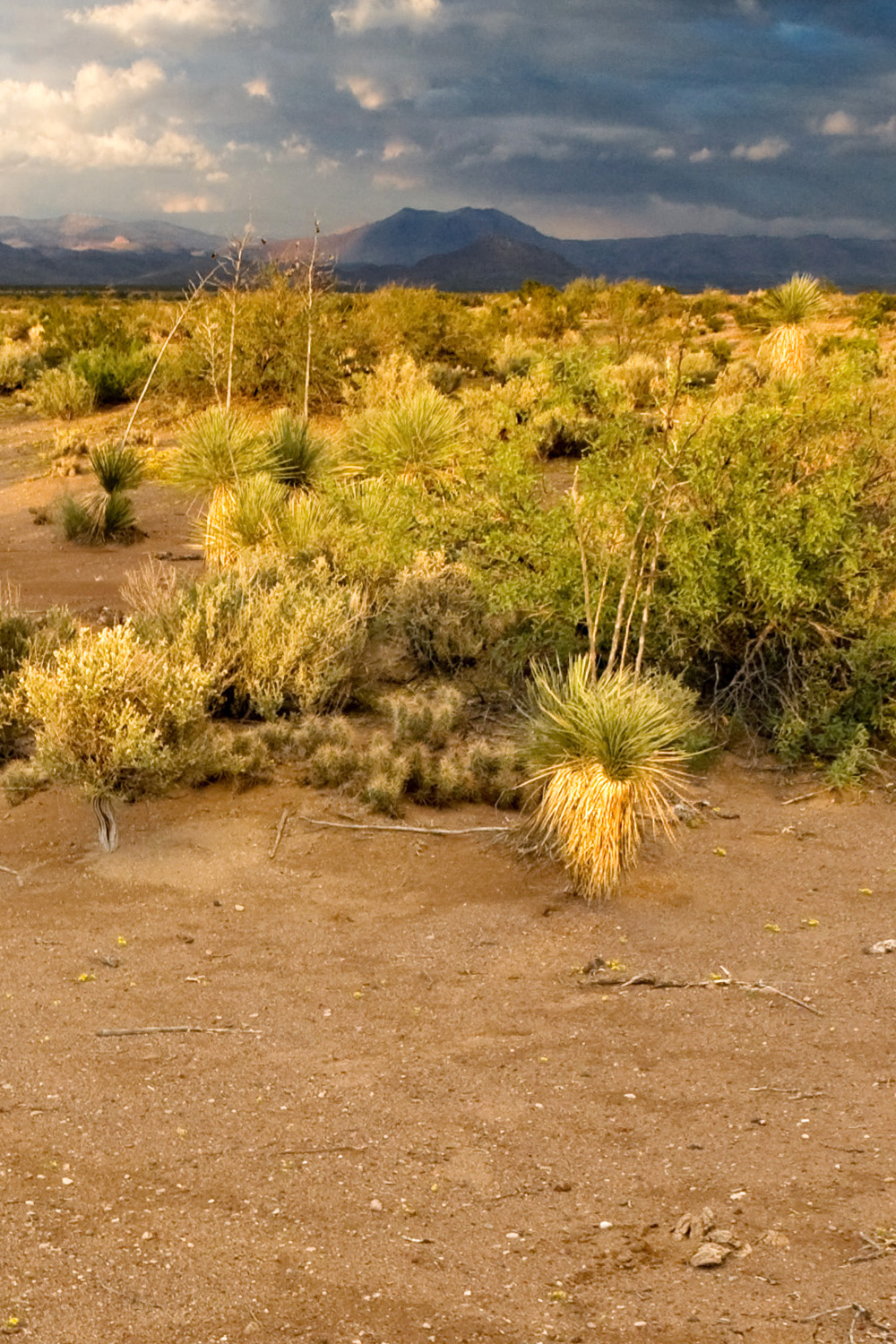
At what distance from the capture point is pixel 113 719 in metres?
7.09

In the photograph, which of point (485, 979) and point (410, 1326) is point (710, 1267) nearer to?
point (410, 1326)

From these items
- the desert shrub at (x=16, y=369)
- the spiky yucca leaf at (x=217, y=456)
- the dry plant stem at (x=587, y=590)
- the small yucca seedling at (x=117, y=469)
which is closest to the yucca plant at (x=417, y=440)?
the spiky yucca leaf at (x=217, y=456)

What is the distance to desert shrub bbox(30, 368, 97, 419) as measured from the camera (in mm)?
22000

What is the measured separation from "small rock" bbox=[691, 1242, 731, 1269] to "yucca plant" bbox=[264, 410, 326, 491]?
34.9 ft

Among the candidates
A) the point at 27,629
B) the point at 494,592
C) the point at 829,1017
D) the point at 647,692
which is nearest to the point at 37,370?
the point at 27,629

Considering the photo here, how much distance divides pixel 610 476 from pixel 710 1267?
657cm

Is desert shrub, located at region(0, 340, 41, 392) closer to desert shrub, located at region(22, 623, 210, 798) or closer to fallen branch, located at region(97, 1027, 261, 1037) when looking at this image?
desert shrub, located at region(22, 623, 210, 798)

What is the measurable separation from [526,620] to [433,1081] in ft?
17.9

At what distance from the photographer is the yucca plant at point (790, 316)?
648 inches

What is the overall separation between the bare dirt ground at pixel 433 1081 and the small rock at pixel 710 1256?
0.04m

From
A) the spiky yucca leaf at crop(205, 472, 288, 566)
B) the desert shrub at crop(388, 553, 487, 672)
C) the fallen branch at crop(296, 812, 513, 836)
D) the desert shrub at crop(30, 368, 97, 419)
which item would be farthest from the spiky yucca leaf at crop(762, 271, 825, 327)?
the desert shrub at crop(30, 368, 97, 419)

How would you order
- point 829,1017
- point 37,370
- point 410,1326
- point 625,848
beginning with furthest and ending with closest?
point 37,370, point 625,848, point 829,1017, point 410,1326

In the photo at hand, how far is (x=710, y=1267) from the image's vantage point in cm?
365

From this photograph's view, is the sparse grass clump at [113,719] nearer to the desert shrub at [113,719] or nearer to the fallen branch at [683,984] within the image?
the desert shrub at [113,719]
